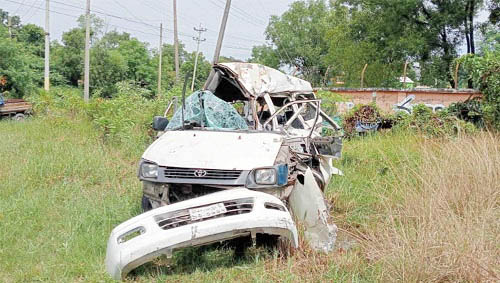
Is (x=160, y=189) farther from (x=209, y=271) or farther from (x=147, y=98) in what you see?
(x=147, y=98)

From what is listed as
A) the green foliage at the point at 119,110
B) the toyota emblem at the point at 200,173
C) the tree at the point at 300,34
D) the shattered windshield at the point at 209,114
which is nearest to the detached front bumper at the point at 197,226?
the toyota emblem at the point at 200,173

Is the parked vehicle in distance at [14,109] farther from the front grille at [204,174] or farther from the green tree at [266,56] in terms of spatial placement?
the green tree at [266,56]

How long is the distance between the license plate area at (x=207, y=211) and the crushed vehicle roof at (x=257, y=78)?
9.40 feet

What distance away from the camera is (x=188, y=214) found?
12.7ft

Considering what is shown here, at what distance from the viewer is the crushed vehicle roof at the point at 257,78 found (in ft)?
21.3

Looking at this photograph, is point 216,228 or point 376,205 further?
point 376,205

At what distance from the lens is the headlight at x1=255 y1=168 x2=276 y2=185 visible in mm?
4316

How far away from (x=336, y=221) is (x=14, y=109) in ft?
65.6

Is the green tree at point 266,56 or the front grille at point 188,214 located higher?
the green tree at point 266,56

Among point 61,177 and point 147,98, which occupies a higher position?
point 147,98

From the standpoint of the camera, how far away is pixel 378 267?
374 cm

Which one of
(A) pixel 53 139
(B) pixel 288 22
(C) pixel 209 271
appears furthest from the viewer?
(B) pixel 288 22

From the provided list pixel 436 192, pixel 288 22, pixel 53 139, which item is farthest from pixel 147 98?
pixel 288 22

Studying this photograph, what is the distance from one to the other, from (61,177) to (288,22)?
4959 cm
